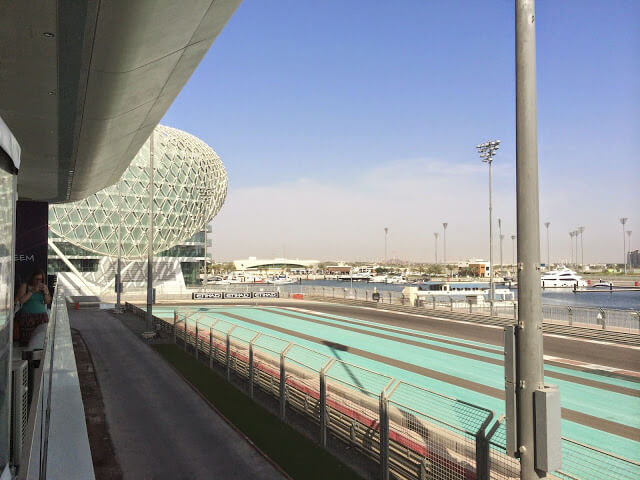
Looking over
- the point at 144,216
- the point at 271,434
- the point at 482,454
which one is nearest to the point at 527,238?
the point at 482,454

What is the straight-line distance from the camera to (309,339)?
2692 centimetres

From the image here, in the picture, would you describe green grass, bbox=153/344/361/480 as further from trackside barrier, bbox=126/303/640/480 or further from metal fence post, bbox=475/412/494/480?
metal fence post, bbox=475/412/494/480

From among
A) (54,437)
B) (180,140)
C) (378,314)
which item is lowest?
(378,314)

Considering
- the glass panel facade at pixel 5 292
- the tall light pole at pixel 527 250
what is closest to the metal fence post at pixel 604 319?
the tall light pole at pixel 527 250

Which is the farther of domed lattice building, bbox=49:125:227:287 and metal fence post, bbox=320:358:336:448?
domed lattice building, bbox=49:125:227:287

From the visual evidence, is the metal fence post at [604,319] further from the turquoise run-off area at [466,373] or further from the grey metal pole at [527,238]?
the grey metal pole at [527,238]

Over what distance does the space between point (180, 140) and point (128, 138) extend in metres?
88.7

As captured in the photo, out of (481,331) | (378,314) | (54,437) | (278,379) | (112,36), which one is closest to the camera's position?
(54,437)

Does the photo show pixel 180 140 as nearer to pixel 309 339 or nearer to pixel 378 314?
pixel 378 314

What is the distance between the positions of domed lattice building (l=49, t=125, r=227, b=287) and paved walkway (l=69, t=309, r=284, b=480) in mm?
59334

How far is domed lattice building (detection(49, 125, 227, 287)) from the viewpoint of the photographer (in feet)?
274

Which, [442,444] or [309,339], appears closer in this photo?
[442,444]

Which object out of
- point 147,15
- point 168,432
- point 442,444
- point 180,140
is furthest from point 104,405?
point 180,140

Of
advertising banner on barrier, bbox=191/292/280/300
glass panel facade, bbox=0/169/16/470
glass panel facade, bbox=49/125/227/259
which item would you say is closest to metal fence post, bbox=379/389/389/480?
glass panel facade, bbox=0/169/16/470
